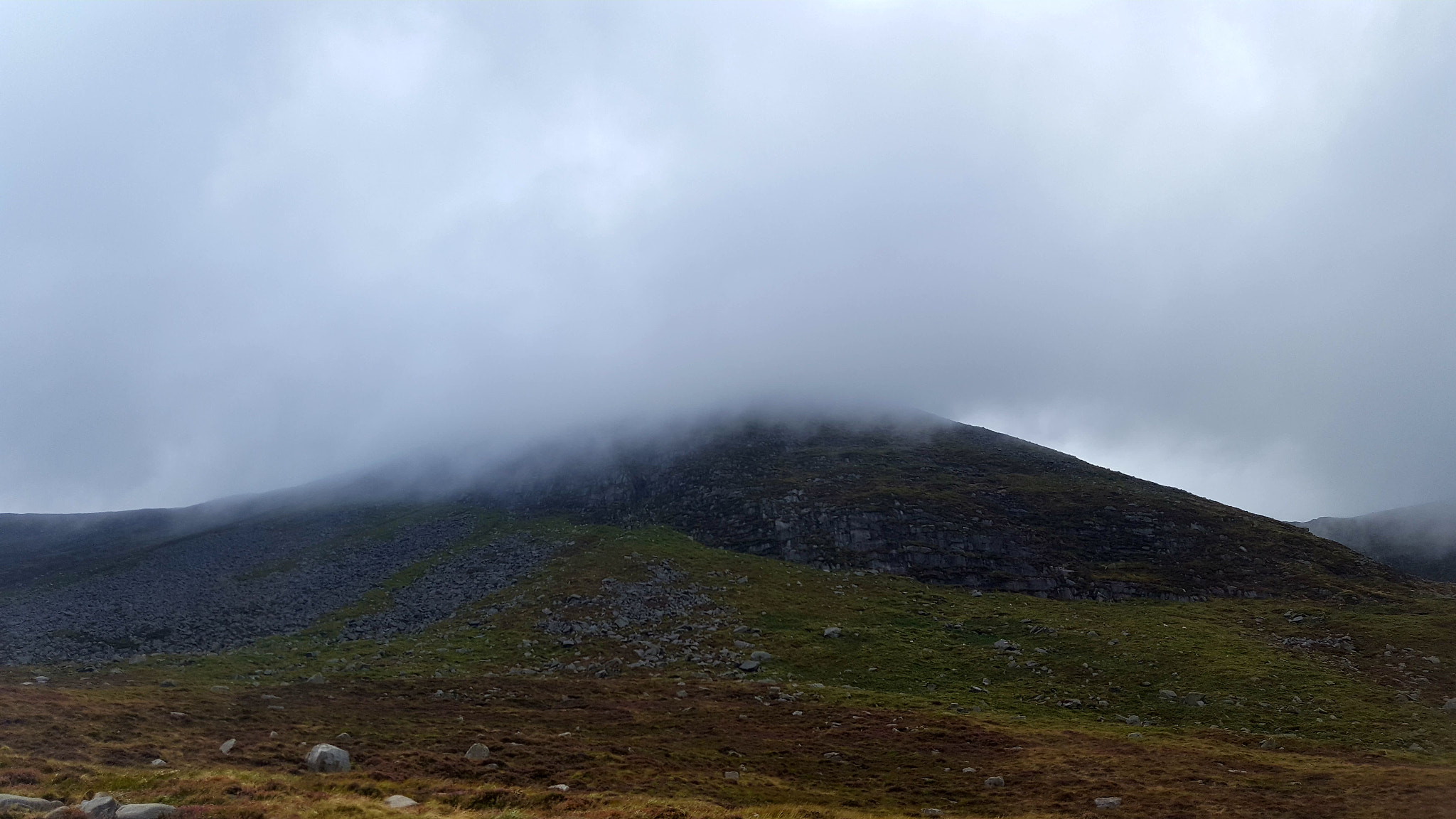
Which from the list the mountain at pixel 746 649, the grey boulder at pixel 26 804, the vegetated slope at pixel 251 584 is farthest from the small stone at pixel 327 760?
the vegetated slope at pixel 251 584

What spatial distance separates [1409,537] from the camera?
566ft

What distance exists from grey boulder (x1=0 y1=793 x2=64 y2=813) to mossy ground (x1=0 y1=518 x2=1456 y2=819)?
3.43ft

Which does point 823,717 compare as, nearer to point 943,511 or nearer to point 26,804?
point 26,804

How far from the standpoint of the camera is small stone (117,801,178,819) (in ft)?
57.8

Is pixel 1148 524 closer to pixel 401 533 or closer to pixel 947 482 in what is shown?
pixel 947 482

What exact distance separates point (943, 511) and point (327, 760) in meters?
63.1

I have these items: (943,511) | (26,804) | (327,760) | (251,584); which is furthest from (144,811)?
(943,511)

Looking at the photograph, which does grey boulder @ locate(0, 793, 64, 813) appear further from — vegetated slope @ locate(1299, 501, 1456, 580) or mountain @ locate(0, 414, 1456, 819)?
vegetated slope @ locate(1299, 501, 1456, 580)

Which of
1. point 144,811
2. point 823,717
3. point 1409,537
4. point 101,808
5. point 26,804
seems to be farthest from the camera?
point 1409,537

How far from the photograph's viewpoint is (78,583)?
75000 mm

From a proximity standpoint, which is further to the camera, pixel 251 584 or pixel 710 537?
pixel 710 537

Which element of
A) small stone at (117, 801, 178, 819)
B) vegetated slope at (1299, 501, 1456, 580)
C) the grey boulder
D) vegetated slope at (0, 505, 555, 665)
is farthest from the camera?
vegetated slope at (1299, 501, 1456, 580)

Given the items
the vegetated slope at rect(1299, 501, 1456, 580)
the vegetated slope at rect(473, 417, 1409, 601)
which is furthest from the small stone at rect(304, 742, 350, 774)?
the vegetated slope at rect(1299, 501, 1456, 580)

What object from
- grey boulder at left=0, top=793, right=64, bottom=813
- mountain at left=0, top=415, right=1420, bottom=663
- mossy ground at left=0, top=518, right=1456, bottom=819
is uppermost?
mountain at left=0, top=415, right=1420, bottom=663
